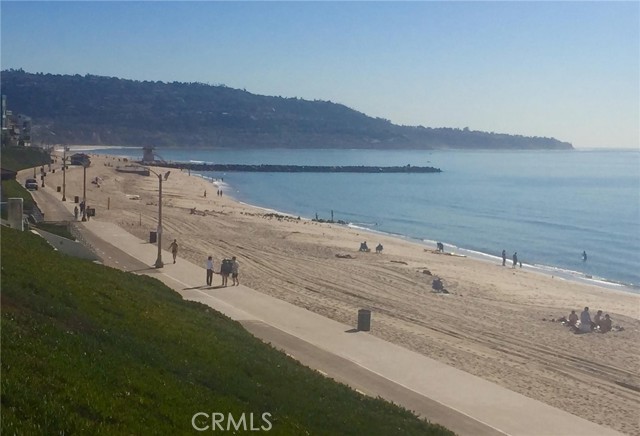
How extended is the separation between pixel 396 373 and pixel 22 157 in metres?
72.5

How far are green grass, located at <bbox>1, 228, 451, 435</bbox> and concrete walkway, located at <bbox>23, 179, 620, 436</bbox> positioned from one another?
72.8 inches

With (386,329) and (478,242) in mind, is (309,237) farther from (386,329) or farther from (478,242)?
(386,329)

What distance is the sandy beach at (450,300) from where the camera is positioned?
15.9m

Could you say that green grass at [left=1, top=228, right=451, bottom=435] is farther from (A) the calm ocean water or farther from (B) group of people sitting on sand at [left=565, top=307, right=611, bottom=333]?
(A) the calm ocean water

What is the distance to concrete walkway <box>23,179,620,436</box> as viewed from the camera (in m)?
12.1

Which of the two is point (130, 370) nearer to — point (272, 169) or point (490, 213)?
point (490, 213)

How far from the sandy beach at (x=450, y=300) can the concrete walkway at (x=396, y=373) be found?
0.88 m

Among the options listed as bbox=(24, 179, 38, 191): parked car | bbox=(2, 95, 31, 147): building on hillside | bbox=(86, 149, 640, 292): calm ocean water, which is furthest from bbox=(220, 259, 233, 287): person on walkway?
bbox=(2, 95, 31, 147): building on hillside

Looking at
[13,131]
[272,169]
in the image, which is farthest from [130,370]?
[272,169]

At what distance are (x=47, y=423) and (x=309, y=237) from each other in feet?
117

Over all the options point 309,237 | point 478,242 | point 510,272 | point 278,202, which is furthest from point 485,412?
point 278,202

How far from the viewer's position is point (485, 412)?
12.4 meters

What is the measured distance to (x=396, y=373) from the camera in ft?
47.5

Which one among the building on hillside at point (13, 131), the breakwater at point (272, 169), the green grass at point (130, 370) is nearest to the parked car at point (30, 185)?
the building on hillside at point (13, 131)
